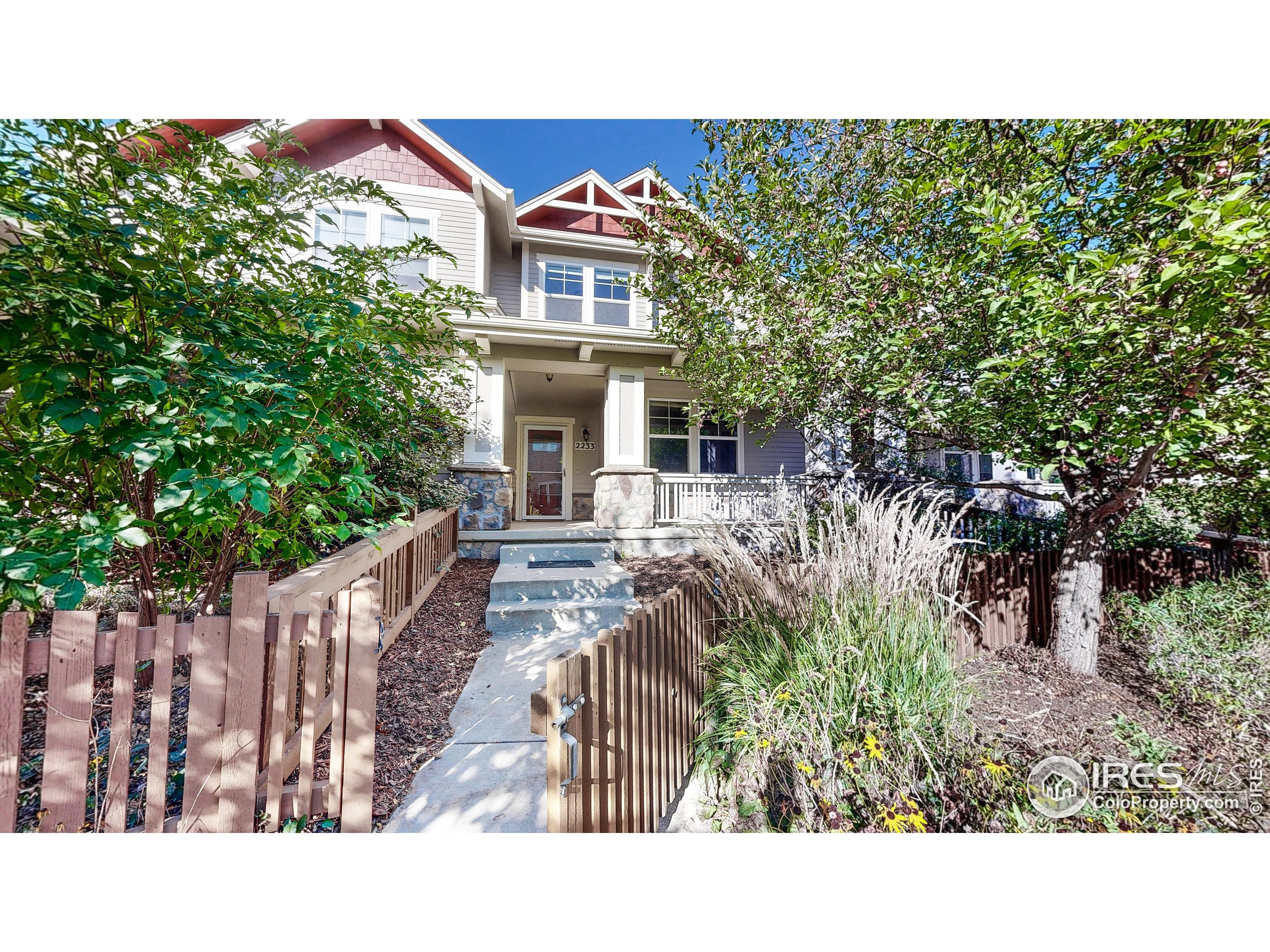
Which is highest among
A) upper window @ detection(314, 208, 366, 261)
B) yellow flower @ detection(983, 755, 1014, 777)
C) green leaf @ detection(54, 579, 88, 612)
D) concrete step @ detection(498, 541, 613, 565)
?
upper window @ detection(314, 208, 366, 261)

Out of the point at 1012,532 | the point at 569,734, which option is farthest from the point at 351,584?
the point at 1012,532

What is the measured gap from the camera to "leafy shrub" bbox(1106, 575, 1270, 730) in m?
2.37

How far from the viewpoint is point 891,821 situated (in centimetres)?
155

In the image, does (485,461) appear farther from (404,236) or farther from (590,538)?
(404,236)

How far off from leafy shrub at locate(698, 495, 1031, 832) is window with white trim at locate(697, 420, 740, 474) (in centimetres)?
633

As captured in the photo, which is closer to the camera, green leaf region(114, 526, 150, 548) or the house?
green leaf region(114, 526, 150, 548)

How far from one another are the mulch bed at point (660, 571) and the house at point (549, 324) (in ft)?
1.38

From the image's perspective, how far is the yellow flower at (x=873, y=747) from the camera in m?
1.70

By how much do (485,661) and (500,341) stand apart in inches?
197

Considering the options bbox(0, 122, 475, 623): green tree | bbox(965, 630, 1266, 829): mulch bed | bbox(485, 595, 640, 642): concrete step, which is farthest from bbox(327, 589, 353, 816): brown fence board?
bbox(965, 630, 1266, 829): mulch bed

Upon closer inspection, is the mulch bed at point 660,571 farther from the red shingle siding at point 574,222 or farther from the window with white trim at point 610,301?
the red shingle siding at point 574,222

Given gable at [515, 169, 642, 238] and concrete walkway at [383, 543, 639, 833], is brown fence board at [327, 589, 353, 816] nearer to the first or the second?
concrete walkway at [383, 543, 639, 833]
